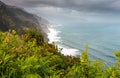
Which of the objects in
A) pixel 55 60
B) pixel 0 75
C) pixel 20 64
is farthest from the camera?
pixel 55 60

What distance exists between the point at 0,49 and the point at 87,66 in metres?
2.68

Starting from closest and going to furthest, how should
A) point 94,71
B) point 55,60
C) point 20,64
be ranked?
point 20,64, point 94,71, point 55,60

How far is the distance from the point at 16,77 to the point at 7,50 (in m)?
1.49

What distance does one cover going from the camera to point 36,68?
25.2 ft

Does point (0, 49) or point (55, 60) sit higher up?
point (0, 49)

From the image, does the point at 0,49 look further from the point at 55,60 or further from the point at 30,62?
the point at 55,60

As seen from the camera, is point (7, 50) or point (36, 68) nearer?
point (36, 68)

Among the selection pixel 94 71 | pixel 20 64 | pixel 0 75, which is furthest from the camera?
pixel 94 71

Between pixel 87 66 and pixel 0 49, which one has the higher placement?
pixel 0 49

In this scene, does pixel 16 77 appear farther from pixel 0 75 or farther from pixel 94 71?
pixel 94 71

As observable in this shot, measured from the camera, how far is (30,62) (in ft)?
25.8

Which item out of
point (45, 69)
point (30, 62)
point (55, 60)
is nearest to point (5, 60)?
point (30, 62)

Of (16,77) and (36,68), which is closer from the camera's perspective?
(16,77)

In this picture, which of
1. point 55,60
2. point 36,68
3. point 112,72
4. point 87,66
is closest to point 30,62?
point 36,68
